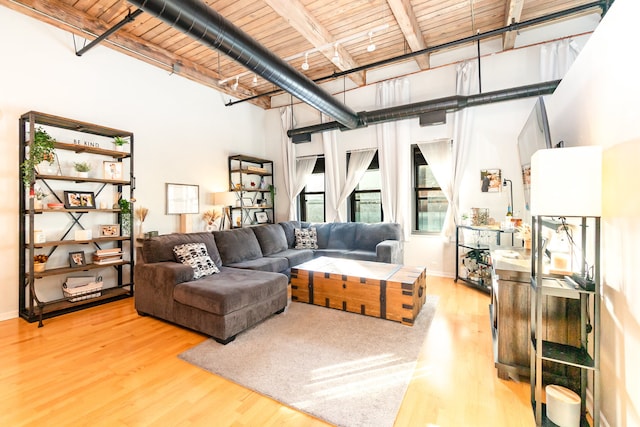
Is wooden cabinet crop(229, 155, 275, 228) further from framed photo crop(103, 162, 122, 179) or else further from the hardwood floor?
the hardwood floor

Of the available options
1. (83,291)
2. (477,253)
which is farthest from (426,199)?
(83,291)

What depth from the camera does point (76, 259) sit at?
352 cm

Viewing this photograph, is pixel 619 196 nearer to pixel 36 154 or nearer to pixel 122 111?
pixel 36 154

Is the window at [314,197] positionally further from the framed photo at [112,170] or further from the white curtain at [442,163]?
the framed photo at [112,170]

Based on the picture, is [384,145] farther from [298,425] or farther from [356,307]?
[298,425]

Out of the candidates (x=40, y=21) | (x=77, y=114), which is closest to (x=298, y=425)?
(x=77, y=114)

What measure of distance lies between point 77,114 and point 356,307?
14.2 ft

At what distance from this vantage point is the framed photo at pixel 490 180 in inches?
175

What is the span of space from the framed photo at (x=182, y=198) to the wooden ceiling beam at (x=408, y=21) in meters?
4.05

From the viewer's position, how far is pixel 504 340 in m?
2.05

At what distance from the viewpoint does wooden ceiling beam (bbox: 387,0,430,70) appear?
3.15m

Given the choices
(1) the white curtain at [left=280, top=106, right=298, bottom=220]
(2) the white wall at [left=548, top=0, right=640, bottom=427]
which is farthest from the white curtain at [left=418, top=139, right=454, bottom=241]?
(2) the white wall at [left=548, top=0, right=640, bottom=427]

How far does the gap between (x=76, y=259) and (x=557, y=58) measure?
6.96 m

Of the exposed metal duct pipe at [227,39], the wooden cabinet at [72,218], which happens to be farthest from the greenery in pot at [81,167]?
the exposed metal duct pipe at [227,39]
